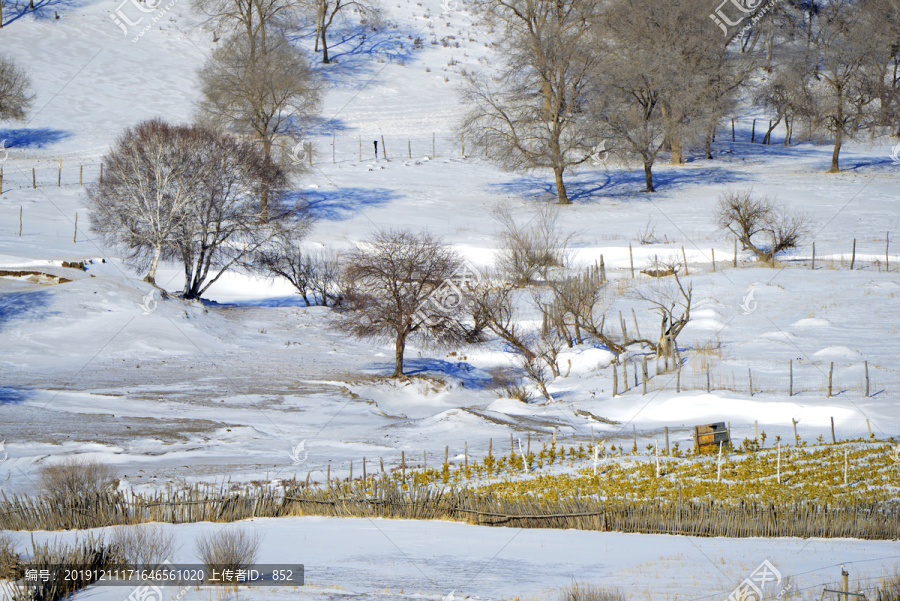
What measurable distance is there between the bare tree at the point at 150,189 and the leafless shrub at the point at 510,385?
643 inches

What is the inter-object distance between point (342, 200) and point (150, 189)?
57.4 ft

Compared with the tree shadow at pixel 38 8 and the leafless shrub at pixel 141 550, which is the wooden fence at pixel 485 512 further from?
the tree shadow at pixel 38 8

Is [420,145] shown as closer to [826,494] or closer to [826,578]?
[826,494]

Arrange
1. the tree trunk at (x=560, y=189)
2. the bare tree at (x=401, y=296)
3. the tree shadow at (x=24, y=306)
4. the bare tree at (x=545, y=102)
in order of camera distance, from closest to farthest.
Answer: the tree shadow at (x=24, y=306)
the bare tree at (x=401, y=296)
the tree trunk at (x=560, y=189)
the bare tree at (x=545, y=102)

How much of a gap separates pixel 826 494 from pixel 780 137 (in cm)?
6342

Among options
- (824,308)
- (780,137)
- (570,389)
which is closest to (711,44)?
(780,137)

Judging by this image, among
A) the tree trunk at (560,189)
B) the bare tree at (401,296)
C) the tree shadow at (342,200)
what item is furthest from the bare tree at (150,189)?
the tree trunk at (560,189)

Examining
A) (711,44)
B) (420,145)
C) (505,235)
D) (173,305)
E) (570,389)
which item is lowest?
(570,389)

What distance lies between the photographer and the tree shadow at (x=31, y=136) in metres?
57.2

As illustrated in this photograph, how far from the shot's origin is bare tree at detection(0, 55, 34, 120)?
5569 cm

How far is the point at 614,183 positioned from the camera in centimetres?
5900

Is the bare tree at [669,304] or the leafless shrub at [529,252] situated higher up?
the leafless shrub at [529,252]

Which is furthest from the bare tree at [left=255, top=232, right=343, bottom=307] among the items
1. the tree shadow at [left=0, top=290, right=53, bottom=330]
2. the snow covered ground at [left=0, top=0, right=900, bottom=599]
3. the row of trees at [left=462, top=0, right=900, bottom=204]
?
the row of trees at [left=462, top=0, right=900, bottom=204]

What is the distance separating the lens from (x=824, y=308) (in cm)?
3619
